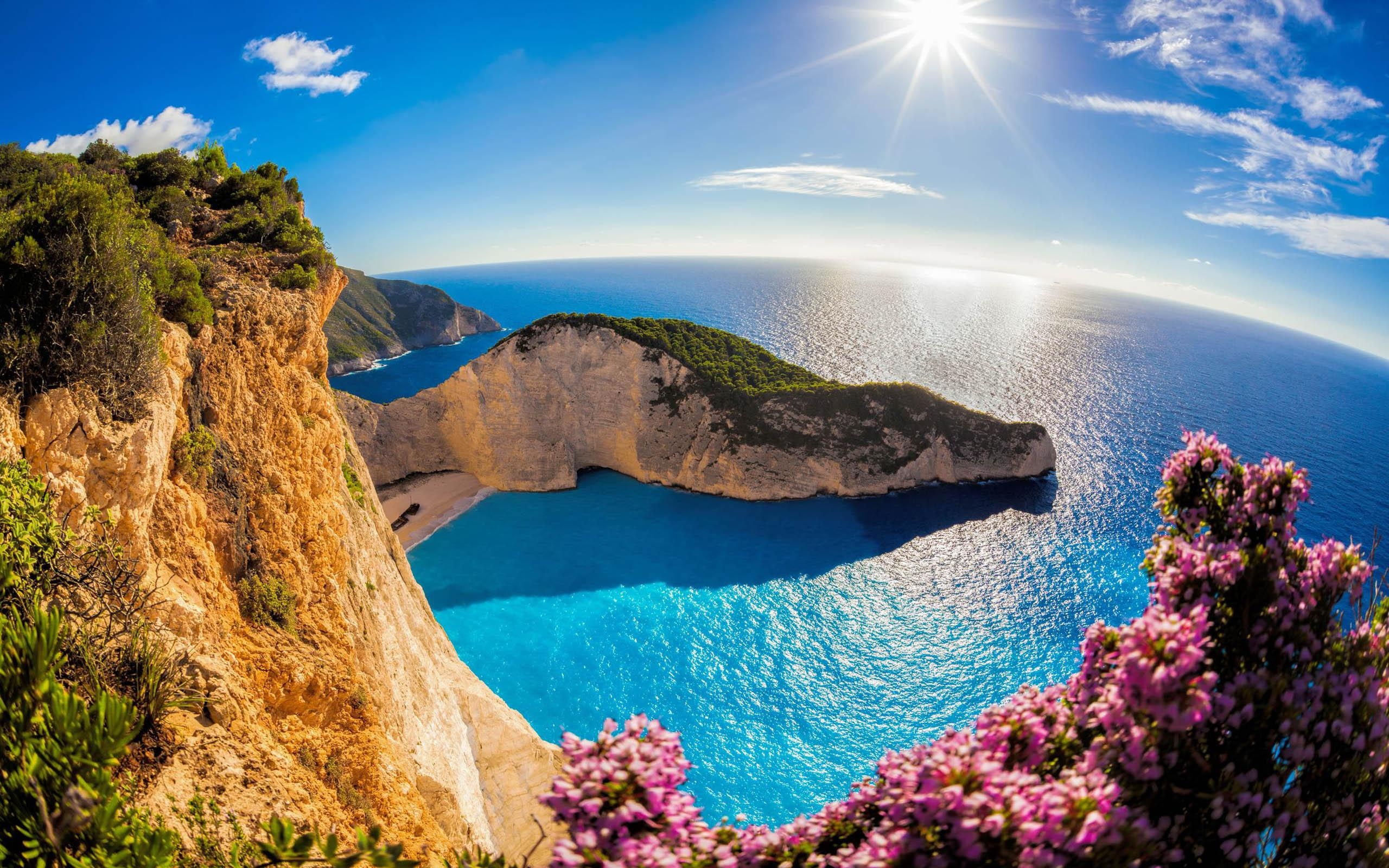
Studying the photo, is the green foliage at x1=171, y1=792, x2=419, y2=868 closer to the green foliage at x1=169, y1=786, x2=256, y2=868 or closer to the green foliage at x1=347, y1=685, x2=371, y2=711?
the green foliage at x1=169, y1=786, x2=256, y2=868

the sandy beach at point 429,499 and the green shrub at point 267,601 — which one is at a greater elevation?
the green shrub at point 267,601

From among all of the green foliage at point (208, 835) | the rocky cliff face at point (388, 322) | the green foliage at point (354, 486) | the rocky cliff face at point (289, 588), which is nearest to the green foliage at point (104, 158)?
the rocky cliff face at point (289, 588)

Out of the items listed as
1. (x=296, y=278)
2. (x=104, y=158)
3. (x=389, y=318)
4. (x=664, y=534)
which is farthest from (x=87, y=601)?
(x=389, y=318)

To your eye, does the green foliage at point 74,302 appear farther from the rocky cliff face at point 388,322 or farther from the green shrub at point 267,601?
the rocky cliff face at point 388,322

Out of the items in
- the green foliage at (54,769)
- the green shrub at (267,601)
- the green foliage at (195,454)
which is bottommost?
the green shrub at (267,601)

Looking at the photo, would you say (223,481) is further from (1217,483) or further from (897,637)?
(897,637)

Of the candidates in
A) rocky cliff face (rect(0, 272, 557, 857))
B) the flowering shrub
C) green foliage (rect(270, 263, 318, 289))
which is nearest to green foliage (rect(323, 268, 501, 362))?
green foliage (rect(270, 263, 318, 289))
